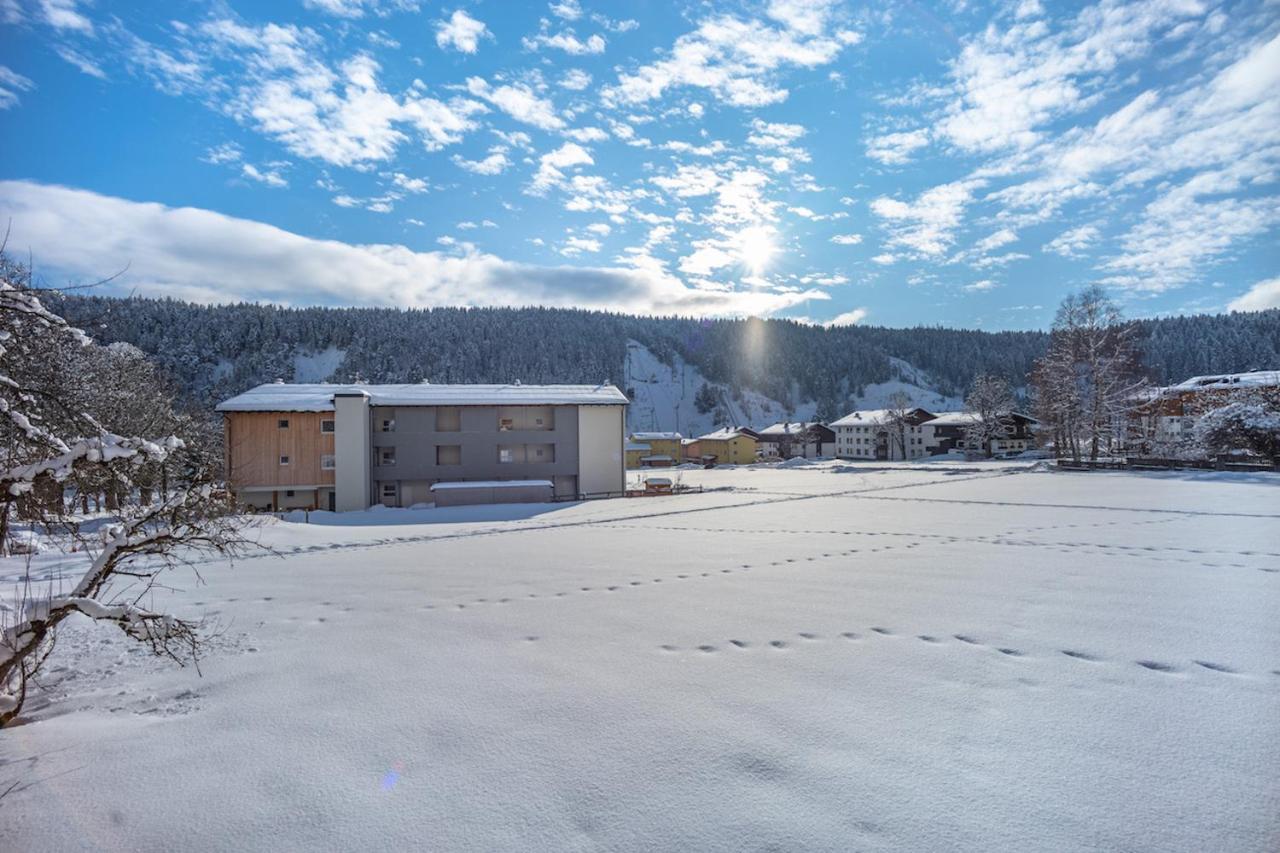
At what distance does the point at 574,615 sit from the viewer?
347 inches

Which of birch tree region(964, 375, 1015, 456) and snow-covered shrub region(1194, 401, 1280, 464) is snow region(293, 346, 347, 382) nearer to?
birch tree region(964, 375, 1015, 456)

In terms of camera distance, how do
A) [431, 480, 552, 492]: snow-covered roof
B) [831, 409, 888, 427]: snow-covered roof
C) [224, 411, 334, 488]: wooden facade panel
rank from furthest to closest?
[831, 409, 888, 427]: snow-covered roof, [431, 480, 552, 492]: snow-covered roof, [224, 411, 334, 488]: wooden facade panel

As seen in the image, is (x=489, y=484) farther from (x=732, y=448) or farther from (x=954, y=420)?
(x=954, y=420)

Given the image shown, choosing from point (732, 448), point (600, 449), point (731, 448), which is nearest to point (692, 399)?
point (732, 448)

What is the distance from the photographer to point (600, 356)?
172m

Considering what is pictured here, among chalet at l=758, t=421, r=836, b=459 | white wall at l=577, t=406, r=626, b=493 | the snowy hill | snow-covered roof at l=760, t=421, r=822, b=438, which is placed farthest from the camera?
the snowy hill

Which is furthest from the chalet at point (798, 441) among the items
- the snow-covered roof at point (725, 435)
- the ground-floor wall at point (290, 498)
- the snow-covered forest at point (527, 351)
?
the ground-floor wall at point (290, 498)

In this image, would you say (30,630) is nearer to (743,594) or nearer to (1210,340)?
(743,594)

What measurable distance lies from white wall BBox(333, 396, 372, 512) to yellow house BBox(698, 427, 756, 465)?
68.7m

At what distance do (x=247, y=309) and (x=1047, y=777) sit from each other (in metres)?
188

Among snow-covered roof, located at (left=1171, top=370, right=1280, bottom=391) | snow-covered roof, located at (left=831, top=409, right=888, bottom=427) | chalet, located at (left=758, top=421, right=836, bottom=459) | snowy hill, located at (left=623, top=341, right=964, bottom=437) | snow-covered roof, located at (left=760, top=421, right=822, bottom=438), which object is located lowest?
chalet, located at (left=758, top=421, right=836, bottom=459)

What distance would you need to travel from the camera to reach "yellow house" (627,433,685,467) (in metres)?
94.3

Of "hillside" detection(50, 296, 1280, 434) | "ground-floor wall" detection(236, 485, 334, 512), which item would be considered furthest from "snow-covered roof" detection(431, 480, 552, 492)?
"hillside" detection(50, 296, 1280, 434)

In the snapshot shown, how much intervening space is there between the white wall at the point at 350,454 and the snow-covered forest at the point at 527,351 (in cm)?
7102
